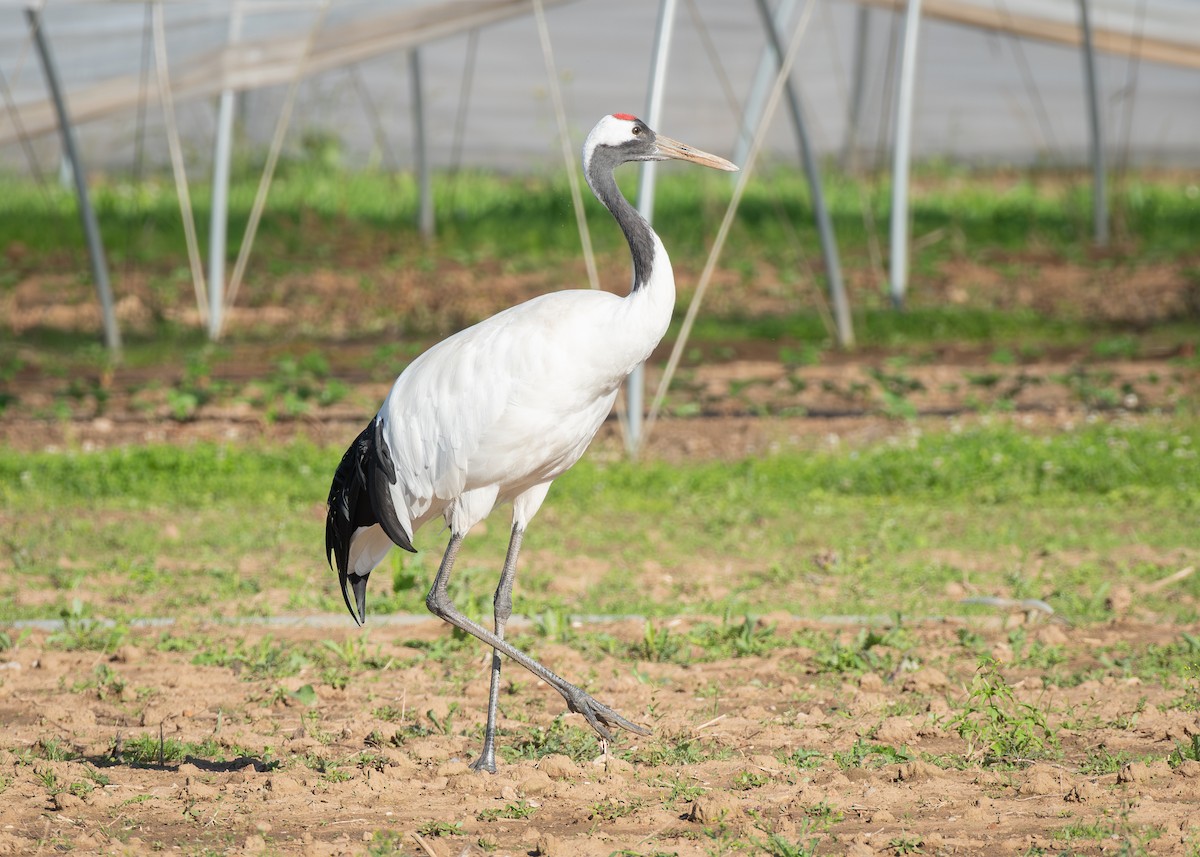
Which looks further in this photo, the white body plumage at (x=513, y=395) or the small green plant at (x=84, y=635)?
the small green plant at (x=84, y=635)

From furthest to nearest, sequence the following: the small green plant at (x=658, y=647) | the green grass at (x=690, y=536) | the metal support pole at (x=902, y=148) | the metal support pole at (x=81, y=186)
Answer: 1. the metal support pole at (x=902, y=148)
2. the metal support pole at (x=81, y=186)
3. the green grass at (x=690, y=536)
4. the small green plant at (x=658, y=647)

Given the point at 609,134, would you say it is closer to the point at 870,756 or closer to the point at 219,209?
the point at 870,756

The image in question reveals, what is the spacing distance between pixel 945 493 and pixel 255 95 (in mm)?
12550

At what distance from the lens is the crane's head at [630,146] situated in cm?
470

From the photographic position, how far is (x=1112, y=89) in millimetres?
17938

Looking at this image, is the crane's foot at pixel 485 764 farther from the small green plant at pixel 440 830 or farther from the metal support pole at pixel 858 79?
the metal support pole at pixel 858 79

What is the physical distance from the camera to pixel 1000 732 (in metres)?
4.27

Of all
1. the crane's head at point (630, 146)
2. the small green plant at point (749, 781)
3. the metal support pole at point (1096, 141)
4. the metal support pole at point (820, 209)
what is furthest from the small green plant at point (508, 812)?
the metal support pole at point (1096, 141)

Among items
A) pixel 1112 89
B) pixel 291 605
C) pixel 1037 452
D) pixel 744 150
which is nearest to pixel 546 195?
pixel 744 150

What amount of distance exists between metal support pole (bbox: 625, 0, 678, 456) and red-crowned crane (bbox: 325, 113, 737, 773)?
11.2 feet

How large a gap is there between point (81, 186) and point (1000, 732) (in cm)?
897

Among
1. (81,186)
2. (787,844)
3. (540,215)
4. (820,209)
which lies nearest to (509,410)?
(787,844)

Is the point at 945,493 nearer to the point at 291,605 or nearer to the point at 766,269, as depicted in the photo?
the point at 291,605

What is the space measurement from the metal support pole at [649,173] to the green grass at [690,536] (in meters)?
0.30
